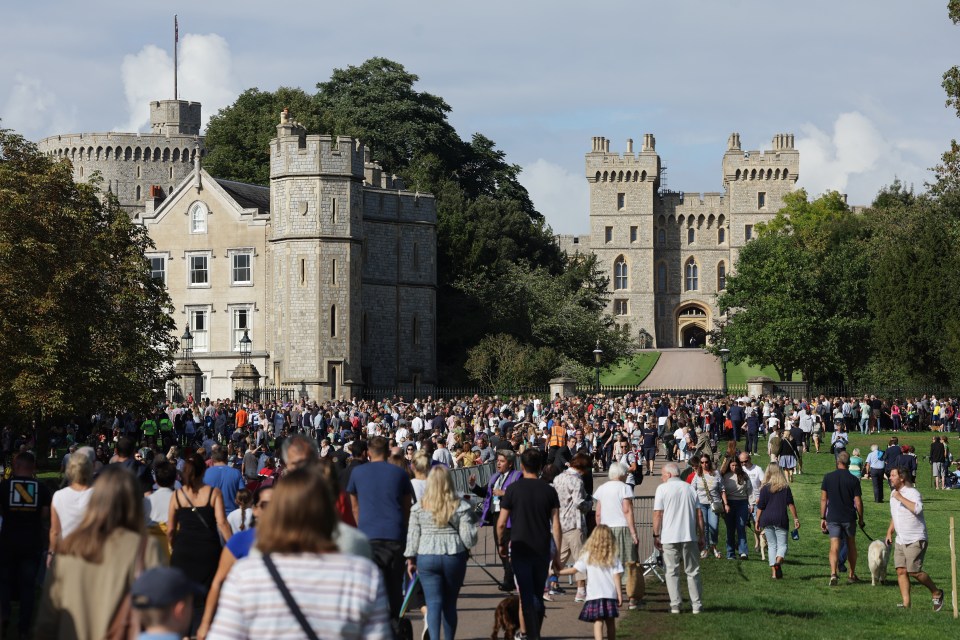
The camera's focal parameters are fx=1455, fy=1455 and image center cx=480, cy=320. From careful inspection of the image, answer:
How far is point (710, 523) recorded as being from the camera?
2005 cm

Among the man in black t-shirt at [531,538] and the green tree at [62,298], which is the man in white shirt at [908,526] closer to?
the man in black t-shirt at [531,538]

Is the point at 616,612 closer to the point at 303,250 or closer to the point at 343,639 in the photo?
the point at 343,639

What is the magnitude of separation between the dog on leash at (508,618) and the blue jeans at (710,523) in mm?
7570

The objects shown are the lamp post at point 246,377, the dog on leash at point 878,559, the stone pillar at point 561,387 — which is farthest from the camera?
the stone pillar at point 561,387

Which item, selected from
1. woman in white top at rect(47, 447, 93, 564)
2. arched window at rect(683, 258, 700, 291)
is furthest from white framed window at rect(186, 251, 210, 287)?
arched window at rect(683, 258, 700, 291)

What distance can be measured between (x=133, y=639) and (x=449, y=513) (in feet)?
16.7

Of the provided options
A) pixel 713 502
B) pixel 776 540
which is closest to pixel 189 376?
pixel 713 502

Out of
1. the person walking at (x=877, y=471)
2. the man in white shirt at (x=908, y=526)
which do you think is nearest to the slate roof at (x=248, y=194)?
the person walking at (x=877, y=471)

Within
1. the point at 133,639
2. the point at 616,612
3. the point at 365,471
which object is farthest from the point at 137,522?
the point at 616,612

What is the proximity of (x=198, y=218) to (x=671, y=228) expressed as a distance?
6126 cm

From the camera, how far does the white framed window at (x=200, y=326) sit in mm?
59375

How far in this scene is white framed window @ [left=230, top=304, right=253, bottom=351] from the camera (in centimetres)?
5884

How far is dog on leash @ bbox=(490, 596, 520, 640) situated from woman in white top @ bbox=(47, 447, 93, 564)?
397 centimetres

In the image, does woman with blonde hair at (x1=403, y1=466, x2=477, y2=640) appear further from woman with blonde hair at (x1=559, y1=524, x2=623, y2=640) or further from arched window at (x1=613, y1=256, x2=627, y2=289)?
arched window at (x1=613, y1=256, x2=627, y2=289)
